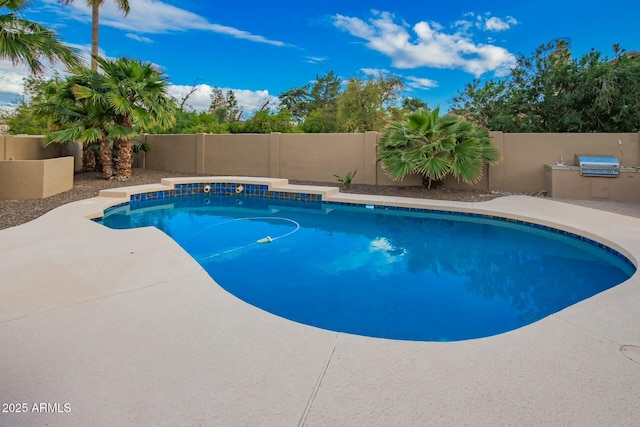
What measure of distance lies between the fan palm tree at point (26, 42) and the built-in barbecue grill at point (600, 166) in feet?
38.2

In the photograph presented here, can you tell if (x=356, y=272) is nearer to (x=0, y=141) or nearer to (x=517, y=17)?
(x=0, y=141)

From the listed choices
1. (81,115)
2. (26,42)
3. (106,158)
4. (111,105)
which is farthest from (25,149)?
(26,42)

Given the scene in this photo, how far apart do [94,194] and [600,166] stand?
12.2 m

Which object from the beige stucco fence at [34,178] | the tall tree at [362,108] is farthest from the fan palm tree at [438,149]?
the tall tree at [362,108]

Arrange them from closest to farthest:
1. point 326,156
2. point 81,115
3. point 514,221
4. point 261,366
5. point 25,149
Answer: point 261,366
point 514,221
point 81,115
point 25,149
point 326,156

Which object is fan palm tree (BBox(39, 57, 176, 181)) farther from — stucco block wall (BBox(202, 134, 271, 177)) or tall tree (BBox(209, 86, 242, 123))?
tall tree (BBox(209, 86, 242, 123))

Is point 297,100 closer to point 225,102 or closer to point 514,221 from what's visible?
point 225,102

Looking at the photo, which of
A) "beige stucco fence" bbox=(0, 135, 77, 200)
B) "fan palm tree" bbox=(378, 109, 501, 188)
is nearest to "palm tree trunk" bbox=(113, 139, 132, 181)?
"beige stucco fence" bbox=(0, 135, 77, 200)

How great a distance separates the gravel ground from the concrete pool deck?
4079 mm

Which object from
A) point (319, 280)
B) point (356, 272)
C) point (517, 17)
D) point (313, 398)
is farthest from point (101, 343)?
point (517, 17)

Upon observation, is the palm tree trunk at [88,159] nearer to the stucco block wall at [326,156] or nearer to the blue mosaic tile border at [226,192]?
the blue mosaic tile border at [226,192]

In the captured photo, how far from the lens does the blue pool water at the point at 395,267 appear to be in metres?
3.77

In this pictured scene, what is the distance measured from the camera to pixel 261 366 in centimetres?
229

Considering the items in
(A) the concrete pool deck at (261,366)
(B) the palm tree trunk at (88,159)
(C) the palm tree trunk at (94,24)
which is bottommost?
(A) the concrete pool deck at (261,366)
